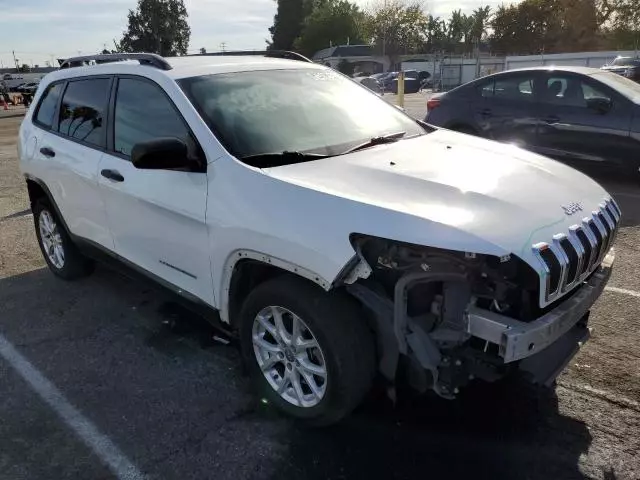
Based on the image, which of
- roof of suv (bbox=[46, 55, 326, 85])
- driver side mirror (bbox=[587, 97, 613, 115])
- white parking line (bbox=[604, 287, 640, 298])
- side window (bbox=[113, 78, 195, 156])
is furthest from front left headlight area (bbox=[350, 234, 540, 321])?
driver side mirror (bbox=[587, 97, 613, 115])

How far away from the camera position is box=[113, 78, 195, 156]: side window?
11.3ft

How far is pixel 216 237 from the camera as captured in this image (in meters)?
3.08

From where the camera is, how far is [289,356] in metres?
3.01

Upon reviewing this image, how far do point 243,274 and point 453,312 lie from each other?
1.14m

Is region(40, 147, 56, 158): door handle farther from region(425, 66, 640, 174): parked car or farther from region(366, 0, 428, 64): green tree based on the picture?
region(366, 0, 428, 64): green tree

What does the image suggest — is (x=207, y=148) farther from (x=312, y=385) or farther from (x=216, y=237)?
(x=312, y=385)

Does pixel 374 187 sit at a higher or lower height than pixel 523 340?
higher

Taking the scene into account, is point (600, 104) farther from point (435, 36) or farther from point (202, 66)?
point (435, 36)

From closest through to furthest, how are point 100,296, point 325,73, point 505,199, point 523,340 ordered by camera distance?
point 523,340, point 505,199, point 325,73, point 100,296

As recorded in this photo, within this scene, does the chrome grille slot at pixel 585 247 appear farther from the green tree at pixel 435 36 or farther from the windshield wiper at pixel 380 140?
the green tree at pixel 435 36

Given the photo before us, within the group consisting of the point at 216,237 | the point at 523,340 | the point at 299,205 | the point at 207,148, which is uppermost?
the point at 207,148

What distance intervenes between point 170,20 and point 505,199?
245ft

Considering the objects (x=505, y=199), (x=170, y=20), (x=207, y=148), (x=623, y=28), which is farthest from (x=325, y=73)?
(x=170, y=20)

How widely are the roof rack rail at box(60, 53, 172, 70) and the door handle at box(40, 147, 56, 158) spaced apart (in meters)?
0.79
